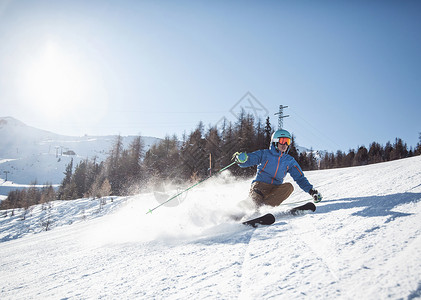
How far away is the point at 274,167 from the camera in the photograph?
12.6 ft

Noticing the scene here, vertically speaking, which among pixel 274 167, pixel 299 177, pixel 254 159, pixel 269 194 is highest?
pixel 254 159

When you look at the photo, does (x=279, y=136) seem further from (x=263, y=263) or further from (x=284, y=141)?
(x=263, y=263)

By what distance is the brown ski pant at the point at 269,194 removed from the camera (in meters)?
3.57

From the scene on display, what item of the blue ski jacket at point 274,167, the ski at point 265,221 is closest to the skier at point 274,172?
the blue ski jacket at point 274,167

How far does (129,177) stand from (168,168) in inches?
354

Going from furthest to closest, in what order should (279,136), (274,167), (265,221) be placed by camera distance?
(279,136) → (274,167) → (265,221)

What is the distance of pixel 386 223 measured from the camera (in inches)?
73.0

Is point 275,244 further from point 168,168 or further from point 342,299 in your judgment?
point 168,168

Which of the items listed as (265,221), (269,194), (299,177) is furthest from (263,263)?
(299,177)

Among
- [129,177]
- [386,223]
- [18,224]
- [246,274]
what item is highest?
[386,223]

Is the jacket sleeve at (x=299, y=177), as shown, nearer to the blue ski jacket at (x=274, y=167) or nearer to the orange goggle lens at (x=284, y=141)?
the blue ski jacket at (x=274, y=167)

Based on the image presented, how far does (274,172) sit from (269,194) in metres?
0.44

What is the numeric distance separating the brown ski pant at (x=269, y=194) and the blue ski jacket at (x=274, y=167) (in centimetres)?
17

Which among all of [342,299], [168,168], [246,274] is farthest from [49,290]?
[168,168]
